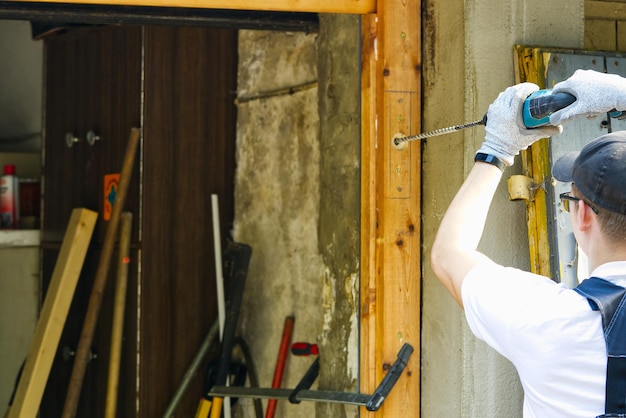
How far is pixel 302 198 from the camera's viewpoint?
12.1 feet

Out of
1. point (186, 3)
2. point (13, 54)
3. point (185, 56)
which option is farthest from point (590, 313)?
point (13, 54)

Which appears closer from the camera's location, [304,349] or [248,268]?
[304,349]

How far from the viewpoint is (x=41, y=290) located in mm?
4445

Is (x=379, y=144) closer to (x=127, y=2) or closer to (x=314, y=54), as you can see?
(x=127, y=2)

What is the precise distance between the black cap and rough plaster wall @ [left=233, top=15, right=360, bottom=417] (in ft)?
5.59

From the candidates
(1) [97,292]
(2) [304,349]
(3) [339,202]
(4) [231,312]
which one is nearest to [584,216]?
(3) [339,202]

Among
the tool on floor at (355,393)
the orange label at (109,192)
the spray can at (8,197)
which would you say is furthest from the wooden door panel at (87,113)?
the tool on floor at (355,393)

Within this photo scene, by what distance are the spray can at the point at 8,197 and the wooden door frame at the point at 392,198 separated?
86.2 inches

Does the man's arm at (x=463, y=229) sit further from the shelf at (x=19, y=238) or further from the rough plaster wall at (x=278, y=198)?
the shelf at (x=19, y=238)

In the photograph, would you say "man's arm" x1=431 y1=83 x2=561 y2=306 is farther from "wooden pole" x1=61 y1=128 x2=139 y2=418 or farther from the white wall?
the white wall

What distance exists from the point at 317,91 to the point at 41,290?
1.86 metres

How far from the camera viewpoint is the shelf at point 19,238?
4336mm

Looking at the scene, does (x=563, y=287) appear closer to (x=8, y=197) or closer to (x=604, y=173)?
(x=604, y=173)

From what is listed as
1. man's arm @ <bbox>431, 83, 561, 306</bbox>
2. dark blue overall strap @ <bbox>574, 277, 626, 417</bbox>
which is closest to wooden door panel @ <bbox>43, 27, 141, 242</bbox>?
man's arm @ <bbox>431, 83, 561, 306</bbox>
